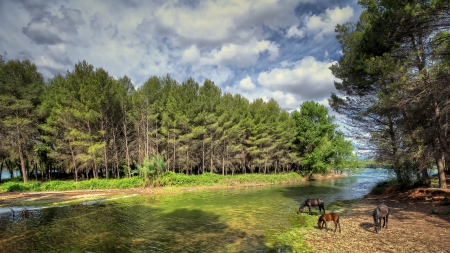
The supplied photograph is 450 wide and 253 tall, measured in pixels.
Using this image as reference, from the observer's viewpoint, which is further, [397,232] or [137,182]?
[137,182]

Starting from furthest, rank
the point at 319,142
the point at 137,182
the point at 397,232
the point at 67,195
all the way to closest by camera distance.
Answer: the point at 319,142
the point at 137,182
the point at 67,195
the point at 397,232

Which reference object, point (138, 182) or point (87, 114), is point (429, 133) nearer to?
point (138, 182)

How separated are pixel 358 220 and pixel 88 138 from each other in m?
36.0

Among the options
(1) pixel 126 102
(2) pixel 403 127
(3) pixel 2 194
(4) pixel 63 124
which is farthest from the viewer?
(1) pixel 126 102

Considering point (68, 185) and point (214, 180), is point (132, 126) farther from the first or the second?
point (214, 180)

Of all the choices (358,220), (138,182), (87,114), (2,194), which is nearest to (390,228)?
(358,220)

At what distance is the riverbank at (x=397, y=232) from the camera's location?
9.21m

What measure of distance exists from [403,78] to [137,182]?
33.9m

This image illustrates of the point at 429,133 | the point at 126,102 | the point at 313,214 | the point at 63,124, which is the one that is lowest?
the point at 313,214

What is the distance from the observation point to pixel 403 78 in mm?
14352

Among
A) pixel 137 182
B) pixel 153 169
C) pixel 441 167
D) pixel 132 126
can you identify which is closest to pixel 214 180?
pixel 153 169

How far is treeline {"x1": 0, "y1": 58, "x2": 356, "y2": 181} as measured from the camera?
3491 centimetres

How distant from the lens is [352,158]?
174 feet

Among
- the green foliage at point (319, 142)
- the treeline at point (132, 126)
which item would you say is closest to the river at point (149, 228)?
the treeline at point (132, 126)
